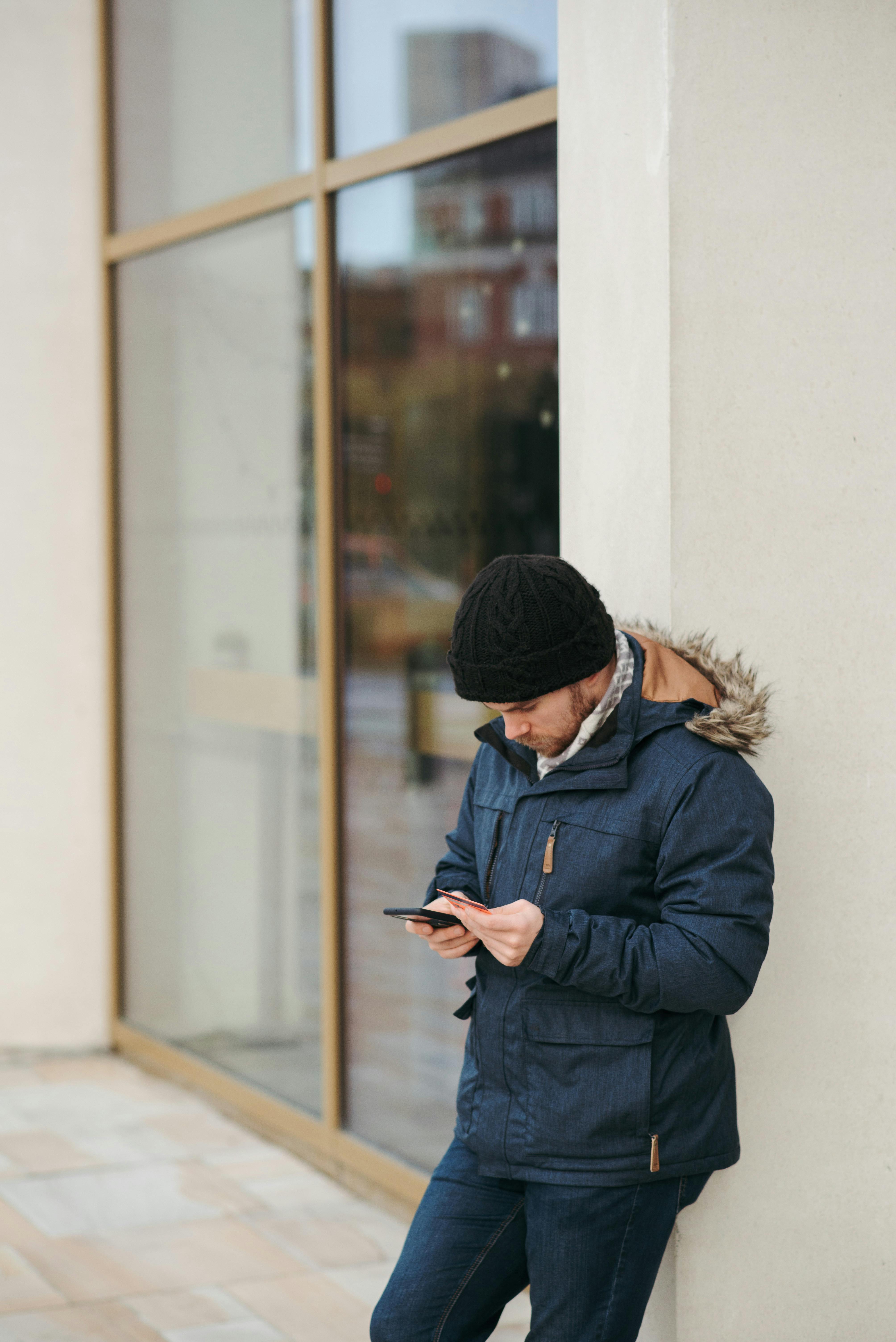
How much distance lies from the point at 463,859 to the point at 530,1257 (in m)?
0.61

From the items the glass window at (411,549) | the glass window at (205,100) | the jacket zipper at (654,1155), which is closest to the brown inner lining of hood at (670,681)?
the jacket zipper at (654,1155)

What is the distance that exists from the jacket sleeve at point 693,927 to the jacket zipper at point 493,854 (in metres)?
0.18

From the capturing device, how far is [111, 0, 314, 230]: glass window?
461 centimetres

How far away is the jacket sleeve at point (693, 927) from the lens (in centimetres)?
206

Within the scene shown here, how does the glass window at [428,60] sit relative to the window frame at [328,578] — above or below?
above

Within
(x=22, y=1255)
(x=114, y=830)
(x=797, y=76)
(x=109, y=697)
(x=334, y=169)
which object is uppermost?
(x=334, y=169)

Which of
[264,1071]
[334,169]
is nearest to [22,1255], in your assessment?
[264,1071]

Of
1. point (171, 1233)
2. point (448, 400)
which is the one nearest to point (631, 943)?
point (171, 1233)

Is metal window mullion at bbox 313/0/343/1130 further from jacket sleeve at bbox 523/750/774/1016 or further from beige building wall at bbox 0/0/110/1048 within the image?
jacket sleeve at bbox 523/750/774/1016

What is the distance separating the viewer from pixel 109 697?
5.63 m

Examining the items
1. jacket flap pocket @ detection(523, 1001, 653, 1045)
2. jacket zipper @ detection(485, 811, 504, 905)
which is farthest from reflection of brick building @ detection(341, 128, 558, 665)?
jacket flap pocket @ detection(523, 1001, 653, 1045)

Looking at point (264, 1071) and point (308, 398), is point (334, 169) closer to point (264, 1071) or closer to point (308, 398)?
point (308, 398)

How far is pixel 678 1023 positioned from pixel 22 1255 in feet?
7.54

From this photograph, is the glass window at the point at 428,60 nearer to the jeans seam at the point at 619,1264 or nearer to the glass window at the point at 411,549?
the glass window at the point at 411,549
